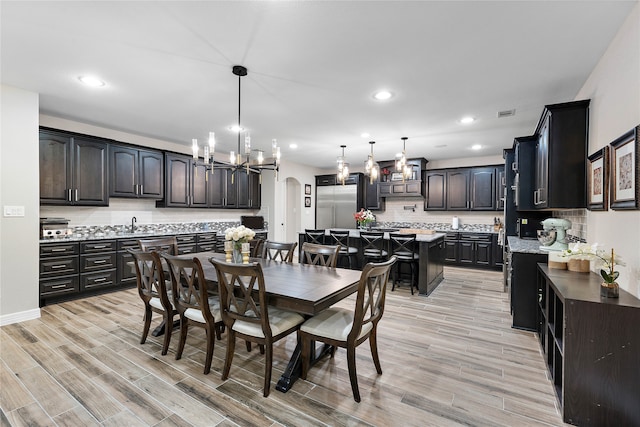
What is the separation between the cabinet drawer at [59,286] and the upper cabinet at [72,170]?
3.38 ft

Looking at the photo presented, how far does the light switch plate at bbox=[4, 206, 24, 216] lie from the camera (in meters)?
3.22

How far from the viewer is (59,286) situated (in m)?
3.88

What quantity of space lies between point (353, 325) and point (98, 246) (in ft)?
13.4

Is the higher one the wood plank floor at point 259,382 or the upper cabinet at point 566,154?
the upper cabinet at point 566,154

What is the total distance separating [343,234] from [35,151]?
4170 mm

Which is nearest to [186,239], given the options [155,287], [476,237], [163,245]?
[163,245]

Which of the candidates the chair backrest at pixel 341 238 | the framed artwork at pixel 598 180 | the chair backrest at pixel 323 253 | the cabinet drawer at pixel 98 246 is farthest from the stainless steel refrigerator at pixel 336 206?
the framed artwork at pixel 598 180

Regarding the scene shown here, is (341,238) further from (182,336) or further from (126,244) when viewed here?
(126,244)

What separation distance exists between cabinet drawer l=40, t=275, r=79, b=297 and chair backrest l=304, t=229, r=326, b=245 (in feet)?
11.1

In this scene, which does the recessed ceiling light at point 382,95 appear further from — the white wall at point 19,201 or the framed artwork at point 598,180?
the white wall at point 19,201

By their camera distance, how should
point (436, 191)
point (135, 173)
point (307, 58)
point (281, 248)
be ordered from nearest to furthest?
point (307, 58) → point (281, 248) → point (135, 173) → point (436, 191)

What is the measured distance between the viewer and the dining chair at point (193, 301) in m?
2.20

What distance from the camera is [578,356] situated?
172cm

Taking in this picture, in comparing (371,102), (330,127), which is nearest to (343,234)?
(330,127)
